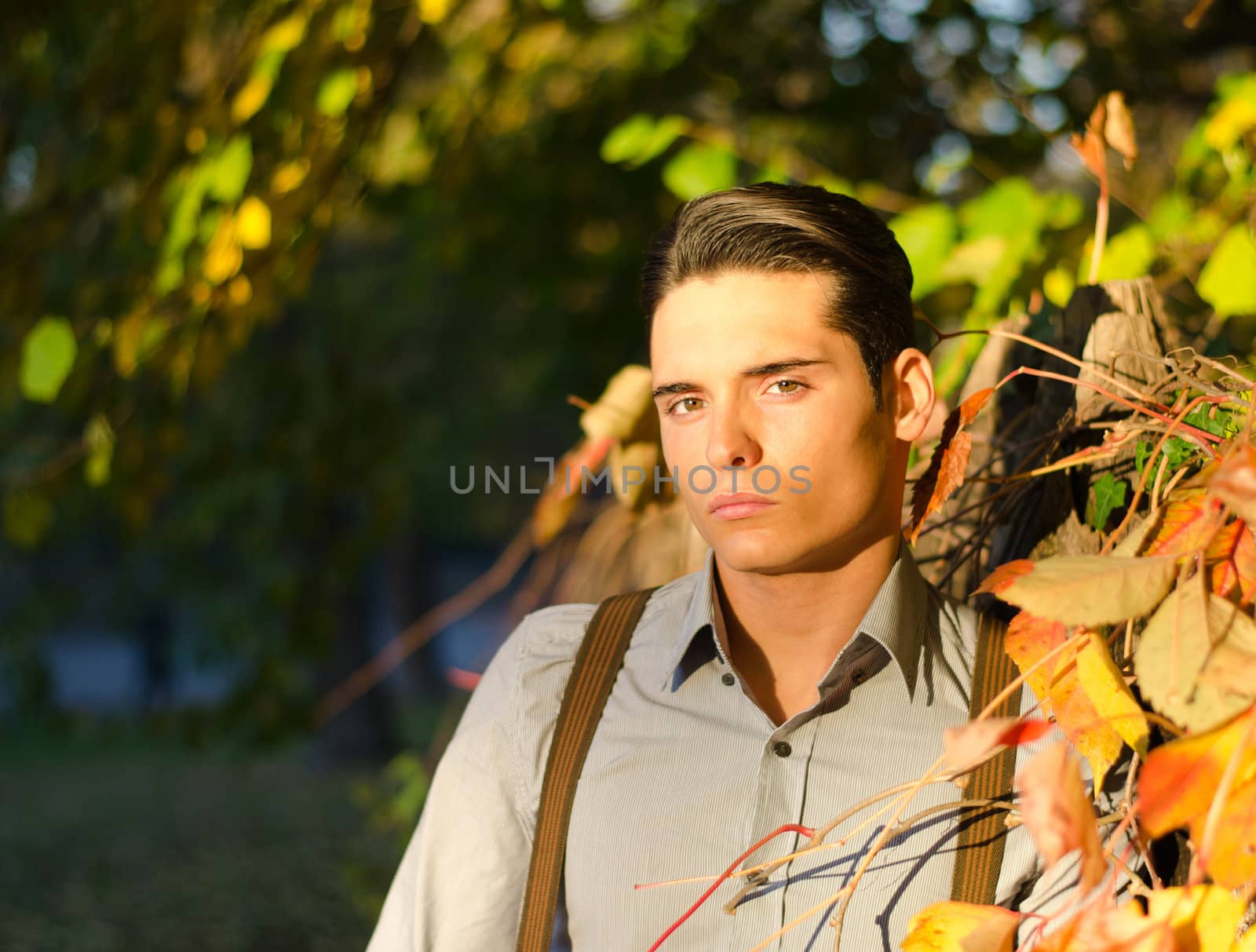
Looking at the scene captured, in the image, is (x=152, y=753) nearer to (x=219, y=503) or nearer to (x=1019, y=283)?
(x=219, y=503)

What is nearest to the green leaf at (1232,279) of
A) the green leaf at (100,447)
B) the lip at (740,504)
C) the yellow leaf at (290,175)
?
the lip at (740,504)

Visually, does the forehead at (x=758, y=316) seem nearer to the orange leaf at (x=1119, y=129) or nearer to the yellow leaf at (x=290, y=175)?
the orange leaf at (x=1119, y=129)

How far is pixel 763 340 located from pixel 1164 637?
0.46 m

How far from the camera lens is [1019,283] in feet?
6.05

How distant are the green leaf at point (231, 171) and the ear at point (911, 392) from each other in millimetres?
1237

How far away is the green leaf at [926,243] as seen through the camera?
1869mm

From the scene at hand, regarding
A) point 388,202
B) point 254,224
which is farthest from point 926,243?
point 388,202

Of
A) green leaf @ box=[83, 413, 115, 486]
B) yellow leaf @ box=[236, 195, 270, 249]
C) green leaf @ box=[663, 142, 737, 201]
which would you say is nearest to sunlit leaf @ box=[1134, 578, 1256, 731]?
green leaf @ box=[663, 142, 737, 201]

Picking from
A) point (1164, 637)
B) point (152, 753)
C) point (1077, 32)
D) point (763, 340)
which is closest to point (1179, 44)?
point (1077, 32)

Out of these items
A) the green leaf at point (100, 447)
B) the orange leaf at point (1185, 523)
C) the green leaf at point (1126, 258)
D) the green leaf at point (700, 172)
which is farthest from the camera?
the green leaf at point (100, 447)

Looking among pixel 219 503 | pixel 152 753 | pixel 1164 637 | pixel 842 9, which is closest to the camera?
pixel 1164 637

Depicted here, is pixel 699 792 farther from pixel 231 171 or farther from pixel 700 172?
pixel 231 171

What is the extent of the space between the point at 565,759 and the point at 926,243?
1048mm

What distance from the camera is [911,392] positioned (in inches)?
47.7
